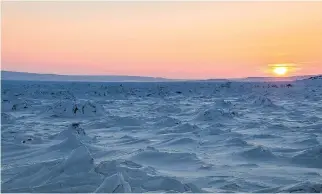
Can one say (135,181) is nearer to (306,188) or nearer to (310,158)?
(306,188)

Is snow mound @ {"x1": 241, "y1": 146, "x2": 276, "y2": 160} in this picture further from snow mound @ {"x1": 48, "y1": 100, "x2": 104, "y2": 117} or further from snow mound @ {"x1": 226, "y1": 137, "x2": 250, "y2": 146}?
snow mound @ {"x1": 48, "y1": 100, "x2": 104, "y2": 117}

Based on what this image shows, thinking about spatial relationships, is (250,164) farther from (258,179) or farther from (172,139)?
(172,139)

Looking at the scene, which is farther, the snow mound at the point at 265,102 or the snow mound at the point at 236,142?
the snow mound at the point at 265,102

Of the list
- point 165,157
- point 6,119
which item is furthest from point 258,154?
point 6,119

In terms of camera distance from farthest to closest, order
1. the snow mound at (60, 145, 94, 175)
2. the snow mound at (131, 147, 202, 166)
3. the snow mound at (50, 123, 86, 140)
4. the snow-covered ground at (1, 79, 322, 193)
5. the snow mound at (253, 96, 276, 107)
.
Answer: the snow mound at (253, 96, 276, 107) → the snow mound at (50, 123, 86, 140) → the snow mound at (131, 147, 202, 166) → the snow mound at (60, 145, 94, 175) → the snow-covered ground at (1, 79, 322, 193)

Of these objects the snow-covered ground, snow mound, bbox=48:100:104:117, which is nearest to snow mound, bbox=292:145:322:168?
the snow-covered ground

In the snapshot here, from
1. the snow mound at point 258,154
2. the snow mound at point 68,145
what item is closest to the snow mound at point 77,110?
the snow mound at point 68,145

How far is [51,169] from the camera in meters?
5.02

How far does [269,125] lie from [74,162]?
6.76 metres

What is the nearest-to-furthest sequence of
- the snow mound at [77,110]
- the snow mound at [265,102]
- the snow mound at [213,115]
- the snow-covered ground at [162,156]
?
the snow-covered ground at [162,156]
the snow mound at [213,115]
the snow mound at [77,110]
the snow mound at [265,102]

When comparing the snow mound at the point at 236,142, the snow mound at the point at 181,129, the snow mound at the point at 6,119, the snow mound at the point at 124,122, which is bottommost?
the snow mound at the point at 6,119

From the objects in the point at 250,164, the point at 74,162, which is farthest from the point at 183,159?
the point at 74,162

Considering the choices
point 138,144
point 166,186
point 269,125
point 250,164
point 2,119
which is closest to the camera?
point 166,186

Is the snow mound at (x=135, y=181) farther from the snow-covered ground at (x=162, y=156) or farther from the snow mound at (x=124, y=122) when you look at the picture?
the snow mound at (x=124, y=122)
